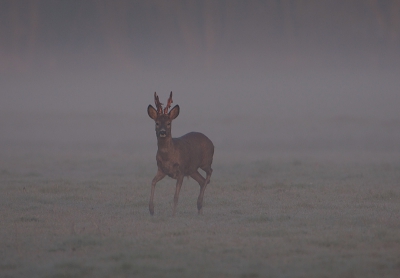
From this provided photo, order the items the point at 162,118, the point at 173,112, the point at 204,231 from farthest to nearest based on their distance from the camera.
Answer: the point at 173,112
the point at 162,118
the point at 204,231

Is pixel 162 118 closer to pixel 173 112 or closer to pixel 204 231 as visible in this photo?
pixel 173 112

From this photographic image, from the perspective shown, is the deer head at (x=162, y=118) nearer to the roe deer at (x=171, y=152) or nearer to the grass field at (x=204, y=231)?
the roe deer at (x=171, y=152)

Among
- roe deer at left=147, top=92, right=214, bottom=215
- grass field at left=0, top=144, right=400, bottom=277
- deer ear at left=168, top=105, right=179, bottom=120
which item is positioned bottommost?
grass field at left=0, top=144, right=400, bottom=277

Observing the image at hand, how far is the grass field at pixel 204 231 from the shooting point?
28.1 ft

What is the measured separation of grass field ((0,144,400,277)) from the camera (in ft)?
28.1

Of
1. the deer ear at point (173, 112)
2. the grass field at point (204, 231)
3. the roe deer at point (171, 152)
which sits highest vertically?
the deer ear at point (173, 112)

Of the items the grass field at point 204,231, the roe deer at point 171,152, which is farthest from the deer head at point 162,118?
the grass field at point 204,231

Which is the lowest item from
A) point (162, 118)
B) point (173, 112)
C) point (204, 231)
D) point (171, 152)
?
point (204, 231)

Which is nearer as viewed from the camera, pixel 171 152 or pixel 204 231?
pixel 204 231

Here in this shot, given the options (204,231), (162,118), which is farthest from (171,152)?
(204,231)

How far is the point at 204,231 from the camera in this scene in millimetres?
11469

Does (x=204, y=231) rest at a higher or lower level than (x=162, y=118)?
lower

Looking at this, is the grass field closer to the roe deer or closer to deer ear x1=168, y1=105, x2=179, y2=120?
the roe deer

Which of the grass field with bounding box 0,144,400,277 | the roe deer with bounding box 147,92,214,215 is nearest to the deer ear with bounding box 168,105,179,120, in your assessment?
the roe deer with bounding box 147,92,214,215
